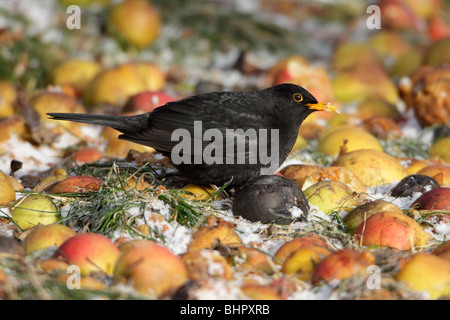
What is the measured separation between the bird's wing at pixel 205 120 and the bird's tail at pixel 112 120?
3.5 inches

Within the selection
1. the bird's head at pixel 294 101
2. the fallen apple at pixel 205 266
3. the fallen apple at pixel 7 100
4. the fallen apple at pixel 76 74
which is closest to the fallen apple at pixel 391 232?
the fallen apple at pixel 205 266

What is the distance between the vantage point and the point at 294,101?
3812 millimetres

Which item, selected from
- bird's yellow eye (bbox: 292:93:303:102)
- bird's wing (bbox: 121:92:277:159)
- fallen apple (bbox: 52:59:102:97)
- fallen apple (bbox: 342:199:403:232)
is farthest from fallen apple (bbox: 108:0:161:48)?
fallen apple (bbox: 342:199:403:232)

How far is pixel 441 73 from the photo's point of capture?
16.9 feet

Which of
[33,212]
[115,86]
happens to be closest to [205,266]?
[33,212]

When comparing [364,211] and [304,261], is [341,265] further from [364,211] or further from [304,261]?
[364,211]

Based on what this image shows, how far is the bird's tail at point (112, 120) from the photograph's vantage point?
372 centimetres

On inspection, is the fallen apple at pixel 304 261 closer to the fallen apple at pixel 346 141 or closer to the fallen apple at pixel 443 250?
the fallen apple at pixel 443 250

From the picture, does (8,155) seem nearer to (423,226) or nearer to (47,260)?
(47,260)

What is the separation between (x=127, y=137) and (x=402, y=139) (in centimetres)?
256

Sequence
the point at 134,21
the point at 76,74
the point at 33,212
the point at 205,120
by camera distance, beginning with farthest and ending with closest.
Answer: the point at 134,21 < the point at 76,74 < the point at 205,120 < the point at 33,212

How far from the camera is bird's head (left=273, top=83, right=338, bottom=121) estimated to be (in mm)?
3783

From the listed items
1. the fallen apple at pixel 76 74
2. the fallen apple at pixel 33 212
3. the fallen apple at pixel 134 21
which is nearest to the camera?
the fallen apple at pixel 33 212

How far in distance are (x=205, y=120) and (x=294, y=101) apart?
0.64 m
